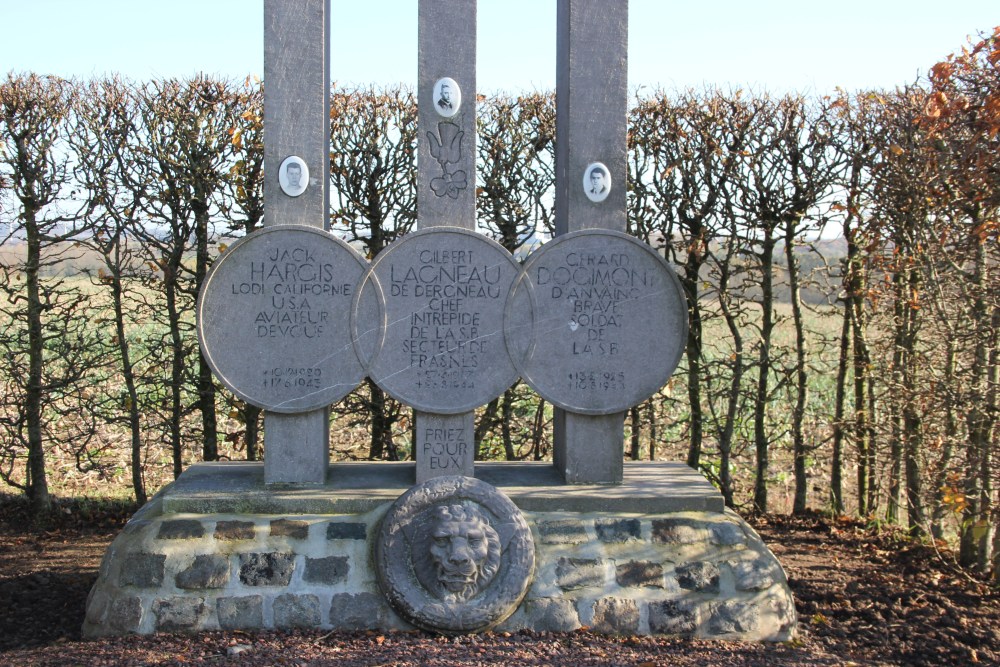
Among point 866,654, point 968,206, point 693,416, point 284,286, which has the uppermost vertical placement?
point 968,206

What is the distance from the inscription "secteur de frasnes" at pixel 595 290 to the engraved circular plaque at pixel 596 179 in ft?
1.03

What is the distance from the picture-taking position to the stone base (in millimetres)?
4434

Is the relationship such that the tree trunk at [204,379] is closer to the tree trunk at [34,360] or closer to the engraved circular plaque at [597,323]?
the tree trunk at [34,360]

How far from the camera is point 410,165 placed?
617 cm

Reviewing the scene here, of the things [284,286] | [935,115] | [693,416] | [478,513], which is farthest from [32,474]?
[935,115]

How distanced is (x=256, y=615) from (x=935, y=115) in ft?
13.6

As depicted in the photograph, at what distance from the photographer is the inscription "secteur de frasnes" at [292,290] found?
478cm

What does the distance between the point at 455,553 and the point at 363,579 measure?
18.7 inches

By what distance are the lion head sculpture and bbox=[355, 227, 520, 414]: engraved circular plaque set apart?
0.62 meters

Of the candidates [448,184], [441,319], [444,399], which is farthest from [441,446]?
[448,184]

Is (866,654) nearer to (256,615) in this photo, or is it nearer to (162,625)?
(256,615)

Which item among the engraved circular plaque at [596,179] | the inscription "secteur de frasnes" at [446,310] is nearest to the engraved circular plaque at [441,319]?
the inscription "secteur de frasnes" at [446,310]

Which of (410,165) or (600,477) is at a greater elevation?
(410,165)

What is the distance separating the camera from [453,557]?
171 inches
